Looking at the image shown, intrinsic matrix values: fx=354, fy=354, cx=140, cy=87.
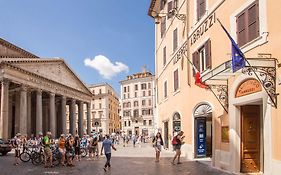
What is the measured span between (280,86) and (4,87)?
36.3 meters

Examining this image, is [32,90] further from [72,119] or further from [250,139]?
[250,139]

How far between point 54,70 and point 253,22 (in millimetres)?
45262

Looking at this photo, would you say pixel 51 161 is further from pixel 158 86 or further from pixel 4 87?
pixel 4 87

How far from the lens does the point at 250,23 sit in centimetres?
1158

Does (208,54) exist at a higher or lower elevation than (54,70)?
lower

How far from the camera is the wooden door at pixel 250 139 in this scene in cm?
1269

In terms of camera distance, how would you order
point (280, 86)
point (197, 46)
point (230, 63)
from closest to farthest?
point (280, 86) → point (230, 63) → point (197, 46)

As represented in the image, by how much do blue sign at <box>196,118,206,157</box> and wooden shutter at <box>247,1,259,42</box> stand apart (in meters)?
8.08

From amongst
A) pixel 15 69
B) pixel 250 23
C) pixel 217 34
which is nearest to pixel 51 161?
pixel 217 34

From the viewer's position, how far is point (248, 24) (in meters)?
11.7

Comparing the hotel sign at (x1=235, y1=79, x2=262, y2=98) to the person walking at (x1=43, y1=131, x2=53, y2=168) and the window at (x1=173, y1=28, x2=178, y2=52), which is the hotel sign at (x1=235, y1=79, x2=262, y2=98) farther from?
the window at (x1=173, y1=28, x2=178, y2=52)

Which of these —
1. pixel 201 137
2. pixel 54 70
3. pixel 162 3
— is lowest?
pixel 201 137

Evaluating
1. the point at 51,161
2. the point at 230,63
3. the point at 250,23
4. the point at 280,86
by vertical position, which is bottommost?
the point at 51,161

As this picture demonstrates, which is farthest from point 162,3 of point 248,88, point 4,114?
point 4,114
